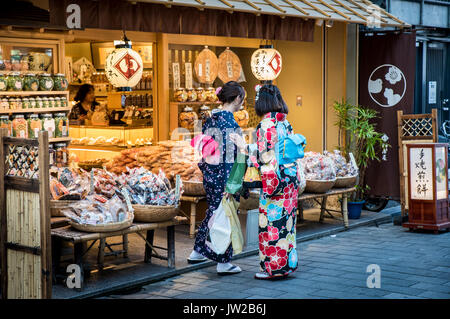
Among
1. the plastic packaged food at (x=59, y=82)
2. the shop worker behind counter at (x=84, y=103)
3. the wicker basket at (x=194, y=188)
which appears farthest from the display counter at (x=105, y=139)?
the wicker basket at (x=194, y=188)

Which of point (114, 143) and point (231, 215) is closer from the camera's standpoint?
point (231, 215)

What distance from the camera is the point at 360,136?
11.9m

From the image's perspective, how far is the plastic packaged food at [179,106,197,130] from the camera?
1283 cm

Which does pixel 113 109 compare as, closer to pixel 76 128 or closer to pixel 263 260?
pixel 76 128

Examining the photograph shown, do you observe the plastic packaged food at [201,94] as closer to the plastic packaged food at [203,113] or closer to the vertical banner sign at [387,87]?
the plastic packaged food at [203,113]

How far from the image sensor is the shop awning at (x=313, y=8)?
385 inches

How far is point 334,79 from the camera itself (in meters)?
13.1

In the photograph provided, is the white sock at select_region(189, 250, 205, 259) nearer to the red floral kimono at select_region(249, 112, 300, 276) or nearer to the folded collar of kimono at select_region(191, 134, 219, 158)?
the red floral kimono at select_region(249, 112, 300, 276)

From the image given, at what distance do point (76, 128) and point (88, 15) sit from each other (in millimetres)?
5989

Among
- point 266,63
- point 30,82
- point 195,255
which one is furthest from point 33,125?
point 266,63
